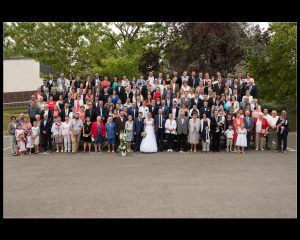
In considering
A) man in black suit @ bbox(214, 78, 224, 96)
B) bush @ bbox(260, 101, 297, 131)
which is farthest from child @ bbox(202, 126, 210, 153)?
bush @ bbox(260, 101, 297, 131)

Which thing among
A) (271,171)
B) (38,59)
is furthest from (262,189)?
(38,59)

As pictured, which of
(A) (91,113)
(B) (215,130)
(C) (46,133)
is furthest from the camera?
(A) (91,113)

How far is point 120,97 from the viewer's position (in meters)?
19.3

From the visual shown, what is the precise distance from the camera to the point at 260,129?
A: 17.2m

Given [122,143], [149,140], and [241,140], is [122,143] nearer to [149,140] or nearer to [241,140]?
[149,140]

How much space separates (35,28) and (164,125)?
2925 centimetres

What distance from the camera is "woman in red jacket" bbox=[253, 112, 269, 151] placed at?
17250mm

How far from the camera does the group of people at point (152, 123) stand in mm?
16922

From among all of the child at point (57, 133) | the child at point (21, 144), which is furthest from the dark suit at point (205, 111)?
the child at point (21, 144)

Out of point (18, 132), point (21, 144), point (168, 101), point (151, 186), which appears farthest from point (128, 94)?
point (151, 186)

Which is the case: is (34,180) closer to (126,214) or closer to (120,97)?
(126,214)

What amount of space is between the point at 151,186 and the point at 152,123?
263 inches

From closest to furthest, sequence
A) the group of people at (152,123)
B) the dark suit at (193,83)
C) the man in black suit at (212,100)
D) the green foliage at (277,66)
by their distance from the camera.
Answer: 1. the group of people at (152,123)
2. the man in black suit at (212,100)
3. the dark suit at (193,83)
4. the green foliage at (277,66)

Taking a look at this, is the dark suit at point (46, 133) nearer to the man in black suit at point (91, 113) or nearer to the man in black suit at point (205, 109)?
the man in black suit at point (91, 113)
